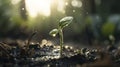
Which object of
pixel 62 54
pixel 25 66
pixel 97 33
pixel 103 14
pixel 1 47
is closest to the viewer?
pixel 25 66

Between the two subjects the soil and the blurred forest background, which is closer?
the soil

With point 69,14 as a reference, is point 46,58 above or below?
below

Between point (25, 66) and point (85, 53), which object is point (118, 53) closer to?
point (85, 53)

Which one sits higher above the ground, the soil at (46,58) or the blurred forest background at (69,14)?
the blurred forest background at (69,14)

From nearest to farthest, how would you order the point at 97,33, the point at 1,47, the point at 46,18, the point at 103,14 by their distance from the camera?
the point at 1,47, the point at 97,33, the point at 103,14, the point at 46,18

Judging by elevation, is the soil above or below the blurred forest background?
below

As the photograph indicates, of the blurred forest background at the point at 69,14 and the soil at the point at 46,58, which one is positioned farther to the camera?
the blurred forest background at the point at 69,14

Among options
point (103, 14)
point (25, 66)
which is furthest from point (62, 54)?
point (103, 14)

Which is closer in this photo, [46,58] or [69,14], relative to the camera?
[46,58]
